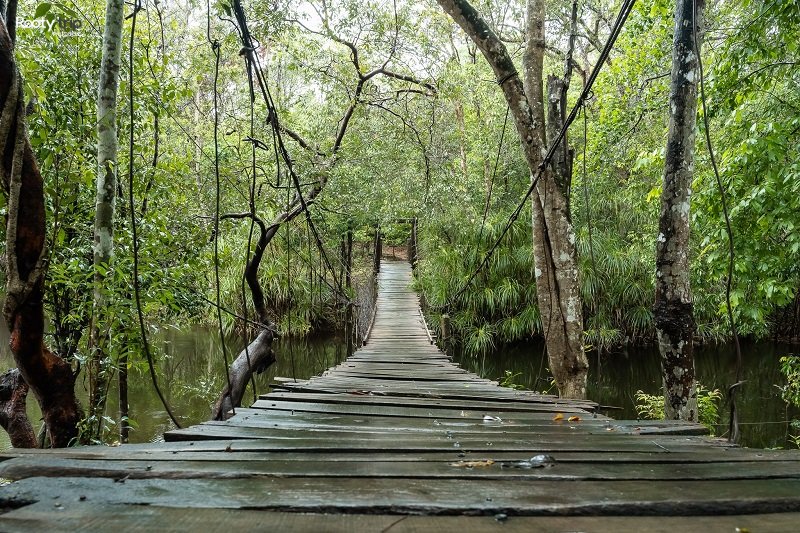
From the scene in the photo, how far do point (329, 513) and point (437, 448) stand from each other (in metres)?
0.51

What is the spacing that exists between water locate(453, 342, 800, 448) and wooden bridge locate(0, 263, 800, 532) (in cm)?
418

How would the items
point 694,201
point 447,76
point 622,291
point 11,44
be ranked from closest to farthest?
1. point 11,44
2. point 694,201
3. point 447,76
4. point 622,291

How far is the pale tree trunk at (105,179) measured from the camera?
229 cm

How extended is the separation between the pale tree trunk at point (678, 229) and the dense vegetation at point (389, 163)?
0.43m

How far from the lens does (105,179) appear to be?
2316 mm

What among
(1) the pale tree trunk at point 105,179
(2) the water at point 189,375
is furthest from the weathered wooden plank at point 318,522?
(2) the water at point 189,375

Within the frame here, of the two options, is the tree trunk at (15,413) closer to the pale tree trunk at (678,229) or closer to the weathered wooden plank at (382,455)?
the weathered wooden plank at (382,455)

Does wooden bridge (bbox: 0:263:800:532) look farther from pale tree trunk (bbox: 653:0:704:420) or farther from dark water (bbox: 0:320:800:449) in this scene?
dark water (bbox: 0:320:800:449)

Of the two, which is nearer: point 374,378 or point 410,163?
point 374,378

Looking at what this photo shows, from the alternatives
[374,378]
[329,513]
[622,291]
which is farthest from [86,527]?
[622,291]

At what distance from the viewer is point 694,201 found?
12.5 ft

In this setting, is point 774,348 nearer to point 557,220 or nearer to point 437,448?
point 557,220

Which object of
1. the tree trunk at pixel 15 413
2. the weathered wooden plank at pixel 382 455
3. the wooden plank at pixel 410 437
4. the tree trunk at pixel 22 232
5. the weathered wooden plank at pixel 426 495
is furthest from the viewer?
the tree trunk at pixel 15 413

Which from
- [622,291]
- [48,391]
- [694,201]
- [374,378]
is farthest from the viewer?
[622,291]
